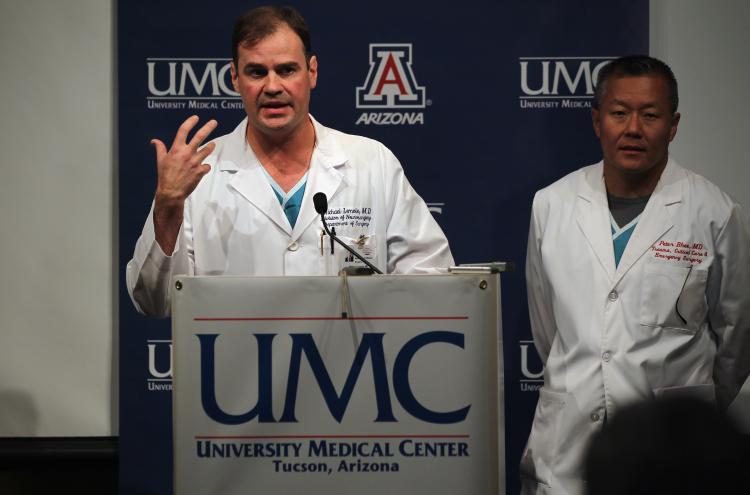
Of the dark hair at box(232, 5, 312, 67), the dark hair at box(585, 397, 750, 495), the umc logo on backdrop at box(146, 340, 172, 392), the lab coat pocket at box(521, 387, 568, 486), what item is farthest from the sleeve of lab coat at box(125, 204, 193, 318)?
the dark hair at box(585, 397, 750, 495)

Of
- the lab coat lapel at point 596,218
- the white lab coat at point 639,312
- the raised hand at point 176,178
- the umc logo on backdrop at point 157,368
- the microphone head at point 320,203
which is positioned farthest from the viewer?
the umc logo on backdrop at point 157,368

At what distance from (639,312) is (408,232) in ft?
2.60

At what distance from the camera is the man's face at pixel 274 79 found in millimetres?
2795

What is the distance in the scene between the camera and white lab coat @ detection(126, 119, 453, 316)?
274 centimetres

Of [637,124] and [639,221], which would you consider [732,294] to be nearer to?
[639,221]

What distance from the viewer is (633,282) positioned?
293cm

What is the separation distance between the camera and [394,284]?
203cm

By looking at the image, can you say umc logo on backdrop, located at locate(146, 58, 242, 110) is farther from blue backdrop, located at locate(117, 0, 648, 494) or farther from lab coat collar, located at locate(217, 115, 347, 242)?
lab coat collar, located at locate(217, 115, 347, 242)

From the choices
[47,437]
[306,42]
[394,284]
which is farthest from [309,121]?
[47,437]

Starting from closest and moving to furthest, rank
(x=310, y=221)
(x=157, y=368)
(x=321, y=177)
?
(x=310, y=221), (x=321, y=177), (x=157, y=368)

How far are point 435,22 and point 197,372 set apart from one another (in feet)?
7.31

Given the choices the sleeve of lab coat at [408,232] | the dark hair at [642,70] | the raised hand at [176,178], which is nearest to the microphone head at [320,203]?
the raised hand at [176,178]

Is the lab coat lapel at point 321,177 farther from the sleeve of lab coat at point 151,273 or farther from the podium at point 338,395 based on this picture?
the podium at point 338,395

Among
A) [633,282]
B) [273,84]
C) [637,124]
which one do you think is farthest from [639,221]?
[273,84]
